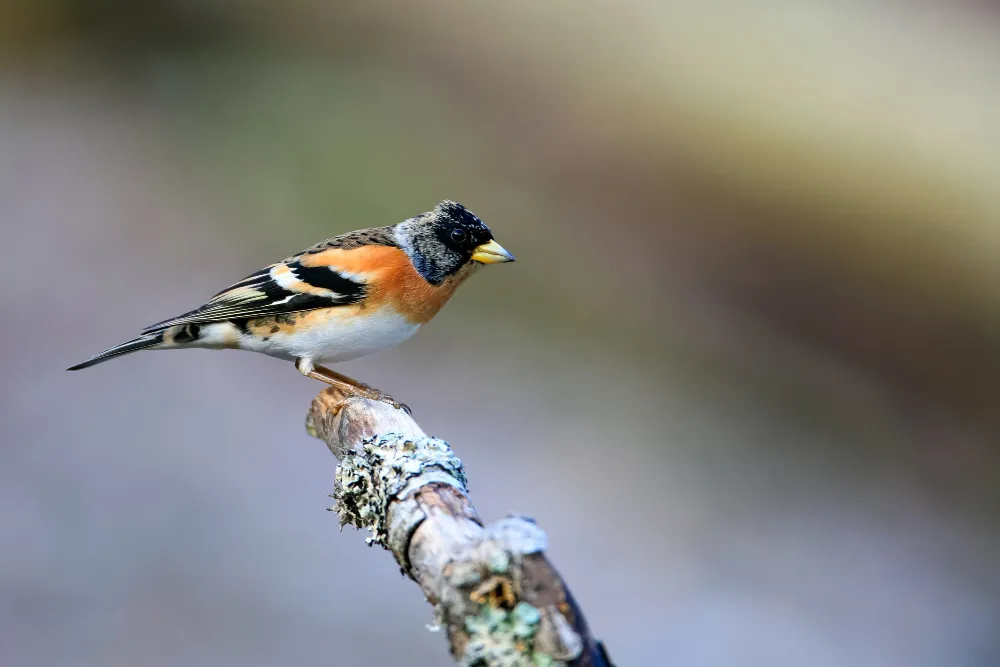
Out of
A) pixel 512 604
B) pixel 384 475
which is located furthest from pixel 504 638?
pixel 384 475

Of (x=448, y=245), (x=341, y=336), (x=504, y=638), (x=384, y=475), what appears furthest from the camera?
(x=448, y=245)

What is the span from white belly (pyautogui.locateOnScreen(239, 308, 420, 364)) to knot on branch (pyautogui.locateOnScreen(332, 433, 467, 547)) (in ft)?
2.50

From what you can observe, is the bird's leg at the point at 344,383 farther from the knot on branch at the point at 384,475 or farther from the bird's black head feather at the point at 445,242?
the knot on branch at the point at 384,475

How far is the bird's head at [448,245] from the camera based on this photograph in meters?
2.66

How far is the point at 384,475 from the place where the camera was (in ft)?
5.26

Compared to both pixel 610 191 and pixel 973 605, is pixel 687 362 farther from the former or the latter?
pixel 973 605

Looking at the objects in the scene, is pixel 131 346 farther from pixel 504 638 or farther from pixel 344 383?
pixel 504 638

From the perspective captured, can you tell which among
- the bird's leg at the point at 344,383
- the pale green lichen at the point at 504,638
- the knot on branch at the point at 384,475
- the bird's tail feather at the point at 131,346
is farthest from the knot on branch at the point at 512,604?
the bird's tail feather at the point at 131,346

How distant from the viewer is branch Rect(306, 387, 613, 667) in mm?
1144

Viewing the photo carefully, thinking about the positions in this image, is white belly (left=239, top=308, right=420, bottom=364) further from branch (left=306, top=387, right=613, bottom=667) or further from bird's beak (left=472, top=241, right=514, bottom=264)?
branch (left=306, top=387, right=613, bottom=667)

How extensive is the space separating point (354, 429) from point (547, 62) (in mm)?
4516

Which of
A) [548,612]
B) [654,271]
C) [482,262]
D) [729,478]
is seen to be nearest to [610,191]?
[654,271]

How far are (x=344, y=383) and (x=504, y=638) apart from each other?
1616mm

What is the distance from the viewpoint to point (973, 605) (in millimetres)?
4090
